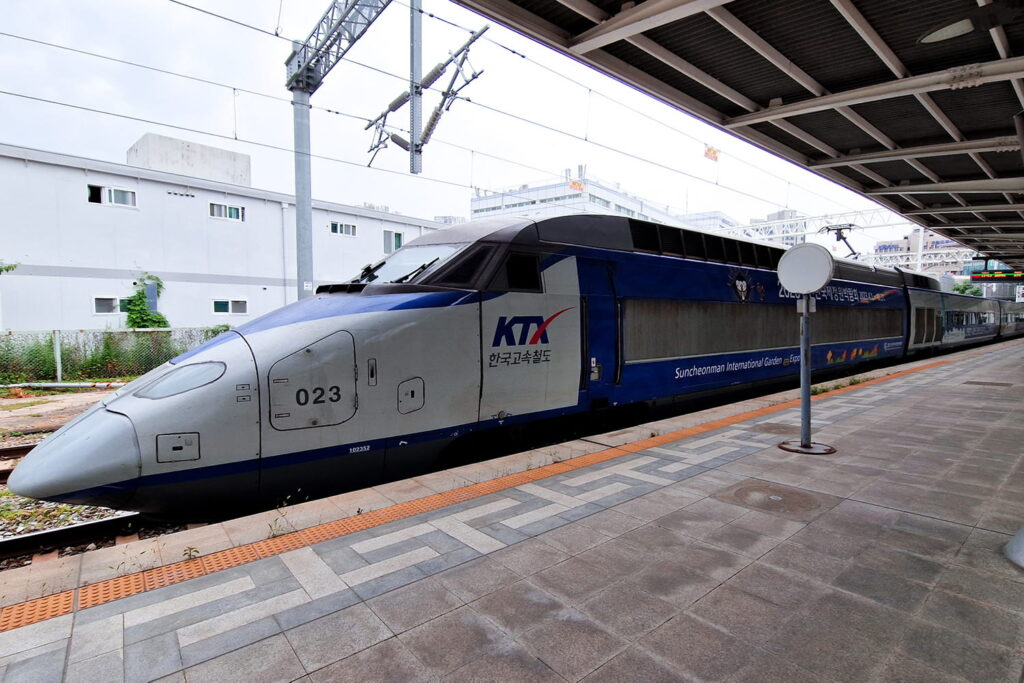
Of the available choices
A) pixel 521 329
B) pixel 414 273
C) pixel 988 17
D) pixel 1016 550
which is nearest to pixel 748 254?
pixel 988 17

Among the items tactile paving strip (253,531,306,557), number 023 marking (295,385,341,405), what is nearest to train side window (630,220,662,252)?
number 023 marking (295,385,341,405)

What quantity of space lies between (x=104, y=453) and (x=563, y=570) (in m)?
3.35

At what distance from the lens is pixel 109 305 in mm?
20031

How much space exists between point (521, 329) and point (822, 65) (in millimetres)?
6855

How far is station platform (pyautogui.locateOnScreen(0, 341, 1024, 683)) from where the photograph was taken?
243 centimetres

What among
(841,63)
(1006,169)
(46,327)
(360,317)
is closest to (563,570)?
(360,317)

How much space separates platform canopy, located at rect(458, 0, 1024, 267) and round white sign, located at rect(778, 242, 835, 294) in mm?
2209

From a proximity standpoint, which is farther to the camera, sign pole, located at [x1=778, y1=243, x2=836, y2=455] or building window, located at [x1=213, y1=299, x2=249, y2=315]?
building window, located at [x1=213, y1=299, x2=249, y2=315]

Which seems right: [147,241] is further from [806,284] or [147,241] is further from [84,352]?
[806,284]

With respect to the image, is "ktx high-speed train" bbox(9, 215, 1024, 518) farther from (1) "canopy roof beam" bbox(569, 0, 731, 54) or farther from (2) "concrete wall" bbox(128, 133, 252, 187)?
(2) "concrete wall" bbox(128, 133, 252, 187)

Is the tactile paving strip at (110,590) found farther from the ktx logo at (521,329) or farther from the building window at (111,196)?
the building window at (111,196)

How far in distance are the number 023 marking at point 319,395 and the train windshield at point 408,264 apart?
137 centimetres

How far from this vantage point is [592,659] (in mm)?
2443

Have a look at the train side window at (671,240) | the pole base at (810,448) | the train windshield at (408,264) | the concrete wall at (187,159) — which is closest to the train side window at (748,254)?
the train side window at (671,240)
